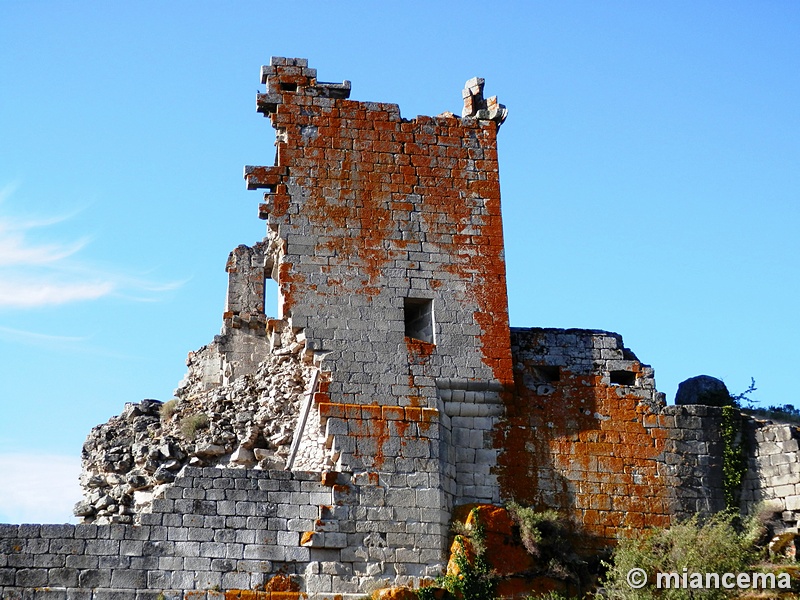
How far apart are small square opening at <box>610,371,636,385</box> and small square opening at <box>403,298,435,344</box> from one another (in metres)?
2.61

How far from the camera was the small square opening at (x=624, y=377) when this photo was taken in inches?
722

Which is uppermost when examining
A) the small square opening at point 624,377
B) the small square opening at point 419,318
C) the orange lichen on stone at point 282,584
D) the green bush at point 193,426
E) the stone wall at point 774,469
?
the small square opening at point 419,318

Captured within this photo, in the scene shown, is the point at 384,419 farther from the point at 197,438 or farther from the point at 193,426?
the point at 193,426

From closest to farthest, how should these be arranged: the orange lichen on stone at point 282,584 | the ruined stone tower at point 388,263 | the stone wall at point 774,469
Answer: the orange lichen on stone at point 282,584 → the ruined stone tower at point 388,263 → the stone wall at point 774,469

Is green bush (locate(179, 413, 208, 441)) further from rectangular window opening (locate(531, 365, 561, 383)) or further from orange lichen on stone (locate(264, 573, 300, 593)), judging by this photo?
rectangular window opening (locate(531, 365, 561, 383))

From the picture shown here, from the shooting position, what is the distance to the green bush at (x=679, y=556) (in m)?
16.2

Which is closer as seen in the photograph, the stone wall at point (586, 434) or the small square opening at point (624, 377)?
the stone wall at point (586, 434)

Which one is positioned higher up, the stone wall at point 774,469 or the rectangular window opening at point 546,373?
the rectangular window opening at point 546,373

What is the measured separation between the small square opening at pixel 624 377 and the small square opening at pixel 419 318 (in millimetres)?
2615

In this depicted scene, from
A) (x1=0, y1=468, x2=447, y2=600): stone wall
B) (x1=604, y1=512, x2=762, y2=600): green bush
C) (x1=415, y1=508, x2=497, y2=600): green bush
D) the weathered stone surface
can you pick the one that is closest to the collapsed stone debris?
(x1=0, y1=468, x2=447, y2=600): stone wall

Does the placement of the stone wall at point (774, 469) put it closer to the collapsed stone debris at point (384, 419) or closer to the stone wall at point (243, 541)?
the collapsed stone debris at point (384, 419)

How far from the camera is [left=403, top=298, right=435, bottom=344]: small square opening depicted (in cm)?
1773

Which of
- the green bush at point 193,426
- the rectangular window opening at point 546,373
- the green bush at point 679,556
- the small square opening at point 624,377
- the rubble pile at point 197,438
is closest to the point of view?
the green bush at point 679,556

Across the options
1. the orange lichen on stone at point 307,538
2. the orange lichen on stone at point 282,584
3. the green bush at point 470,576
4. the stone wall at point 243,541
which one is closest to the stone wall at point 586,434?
the green bush at point 470,576
